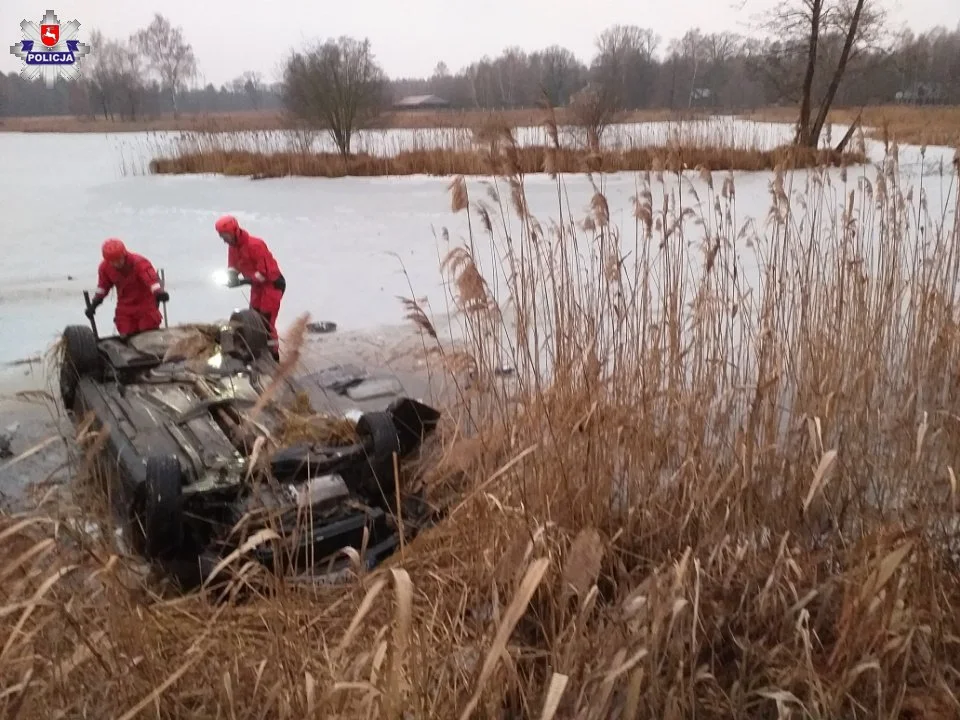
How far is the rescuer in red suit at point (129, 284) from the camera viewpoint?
4496 millimetres

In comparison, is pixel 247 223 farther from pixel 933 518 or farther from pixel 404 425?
pixel 933 518

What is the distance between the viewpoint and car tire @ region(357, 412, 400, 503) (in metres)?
2.95

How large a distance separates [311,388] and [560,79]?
133 inches

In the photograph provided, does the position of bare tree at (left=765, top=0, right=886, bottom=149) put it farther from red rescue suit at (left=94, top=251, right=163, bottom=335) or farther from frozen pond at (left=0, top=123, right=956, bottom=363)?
red rescue suit at (left=94, top=251, right=163, bottom=335)

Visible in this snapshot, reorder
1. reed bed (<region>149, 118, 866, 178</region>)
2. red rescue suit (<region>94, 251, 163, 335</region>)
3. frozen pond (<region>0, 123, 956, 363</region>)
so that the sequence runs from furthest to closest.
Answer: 1. reed bed (<region>149, 118, 866, 178</region>)
2. frozen pond (<region>0, 123, 956, 363</region>)
3. red rescue suit (<region>94, 251, 163, 335</region>)

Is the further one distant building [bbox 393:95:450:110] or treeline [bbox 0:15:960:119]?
distant building [bbox 393:95:450:110]

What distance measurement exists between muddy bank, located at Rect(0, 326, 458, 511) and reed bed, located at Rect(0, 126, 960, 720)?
0.73 meters

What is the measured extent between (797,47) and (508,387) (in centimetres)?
1215

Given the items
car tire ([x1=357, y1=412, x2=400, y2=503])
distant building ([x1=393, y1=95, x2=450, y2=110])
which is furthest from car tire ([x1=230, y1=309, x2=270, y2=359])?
distant building ([x1=393, y1=95, x2=450, y2=110])

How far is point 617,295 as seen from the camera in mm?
2719

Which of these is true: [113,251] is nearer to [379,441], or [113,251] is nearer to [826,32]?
[379,441]

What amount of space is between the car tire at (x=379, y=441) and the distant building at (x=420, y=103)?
504cm

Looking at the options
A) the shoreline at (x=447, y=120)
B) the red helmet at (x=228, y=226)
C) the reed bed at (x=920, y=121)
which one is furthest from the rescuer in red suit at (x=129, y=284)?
the reed bed at (x=920, y=121)

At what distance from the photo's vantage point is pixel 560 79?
19.2 feet
